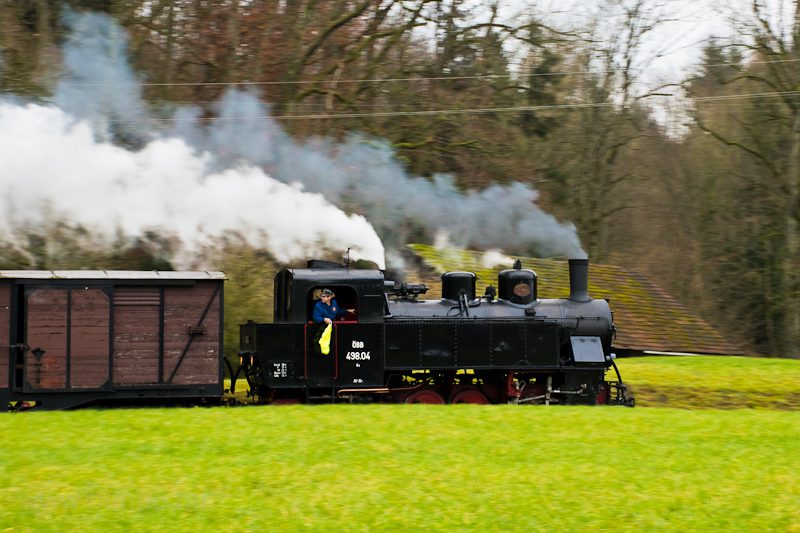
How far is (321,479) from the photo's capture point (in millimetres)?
7664

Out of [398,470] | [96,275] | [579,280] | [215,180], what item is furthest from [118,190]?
[398,470]

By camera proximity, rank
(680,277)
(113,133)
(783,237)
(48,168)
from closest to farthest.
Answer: (48,168)
(113,133)
(783,237)
(680,277)

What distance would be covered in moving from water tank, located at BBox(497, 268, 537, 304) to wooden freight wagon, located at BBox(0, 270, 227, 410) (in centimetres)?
478

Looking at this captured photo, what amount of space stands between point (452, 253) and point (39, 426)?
14074 millimetres

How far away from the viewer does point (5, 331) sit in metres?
11.1

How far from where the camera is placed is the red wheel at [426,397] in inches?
507

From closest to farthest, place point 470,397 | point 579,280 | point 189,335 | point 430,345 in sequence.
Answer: point 189,335
point 430,345
point 470,397
point 579,280

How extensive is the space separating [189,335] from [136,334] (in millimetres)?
769

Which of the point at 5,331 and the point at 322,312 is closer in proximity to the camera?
the point at 5,331

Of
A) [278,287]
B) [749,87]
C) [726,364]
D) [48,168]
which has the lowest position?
[726,364]

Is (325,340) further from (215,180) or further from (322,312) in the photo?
(215,180)

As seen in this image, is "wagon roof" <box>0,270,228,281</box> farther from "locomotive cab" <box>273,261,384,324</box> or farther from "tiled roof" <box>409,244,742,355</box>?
"tiled roof" <box>409,244,742,355</box>

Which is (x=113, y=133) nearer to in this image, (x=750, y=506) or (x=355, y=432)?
(x=355, y=432)

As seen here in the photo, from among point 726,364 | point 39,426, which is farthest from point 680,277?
point 39,426
